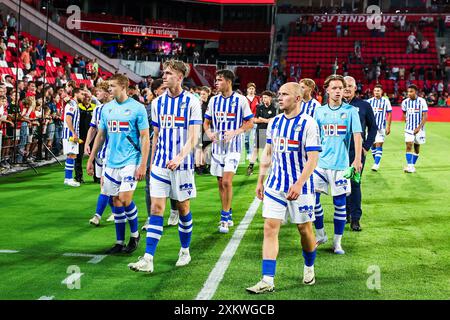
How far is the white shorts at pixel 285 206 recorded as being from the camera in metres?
5.37

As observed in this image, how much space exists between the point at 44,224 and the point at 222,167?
8.44 feet

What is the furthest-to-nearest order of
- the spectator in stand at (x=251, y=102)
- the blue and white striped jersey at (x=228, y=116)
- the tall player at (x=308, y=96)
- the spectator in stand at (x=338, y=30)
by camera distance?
the spectator in stand at (x=338, y=30) → the spectator in stand at (x=251, y=102) → the blue and white striped jersey at (x=228, y=116) → the tall player at (x=308, y=96)

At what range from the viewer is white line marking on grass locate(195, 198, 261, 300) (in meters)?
5.36

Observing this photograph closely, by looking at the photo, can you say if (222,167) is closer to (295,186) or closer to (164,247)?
(164,247)

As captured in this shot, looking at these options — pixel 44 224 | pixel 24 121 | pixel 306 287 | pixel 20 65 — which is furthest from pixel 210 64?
pixel 306 287

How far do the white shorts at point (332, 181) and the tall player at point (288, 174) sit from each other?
1.58 metres

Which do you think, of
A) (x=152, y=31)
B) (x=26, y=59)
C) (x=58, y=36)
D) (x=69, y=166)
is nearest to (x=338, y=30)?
(x=152, y=31)

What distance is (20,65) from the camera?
22625mm

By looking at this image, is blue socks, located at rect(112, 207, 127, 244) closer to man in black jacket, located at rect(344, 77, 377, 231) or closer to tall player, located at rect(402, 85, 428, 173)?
man in black jacket, located at rect(344, 77, 377, 231)

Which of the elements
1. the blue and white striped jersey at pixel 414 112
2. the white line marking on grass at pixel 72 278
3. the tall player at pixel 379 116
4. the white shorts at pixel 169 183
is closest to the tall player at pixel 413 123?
the blue and white striped jersey at pixel 414 112

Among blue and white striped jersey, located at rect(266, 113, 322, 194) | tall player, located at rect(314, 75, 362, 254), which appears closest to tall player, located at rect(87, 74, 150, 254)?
blue and white striped jersey, located at rect(266, 113, 322, 194)

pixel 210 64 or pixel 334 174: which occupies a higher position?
pixel 210 64

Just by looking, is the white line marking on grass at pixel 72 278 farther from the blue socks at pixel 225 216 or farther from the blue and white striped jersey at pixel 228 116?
the blue and white striped jersey at pixel 228 116

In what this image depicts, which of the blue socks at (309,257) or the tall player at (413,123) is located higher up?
the tall player at (413,123)
